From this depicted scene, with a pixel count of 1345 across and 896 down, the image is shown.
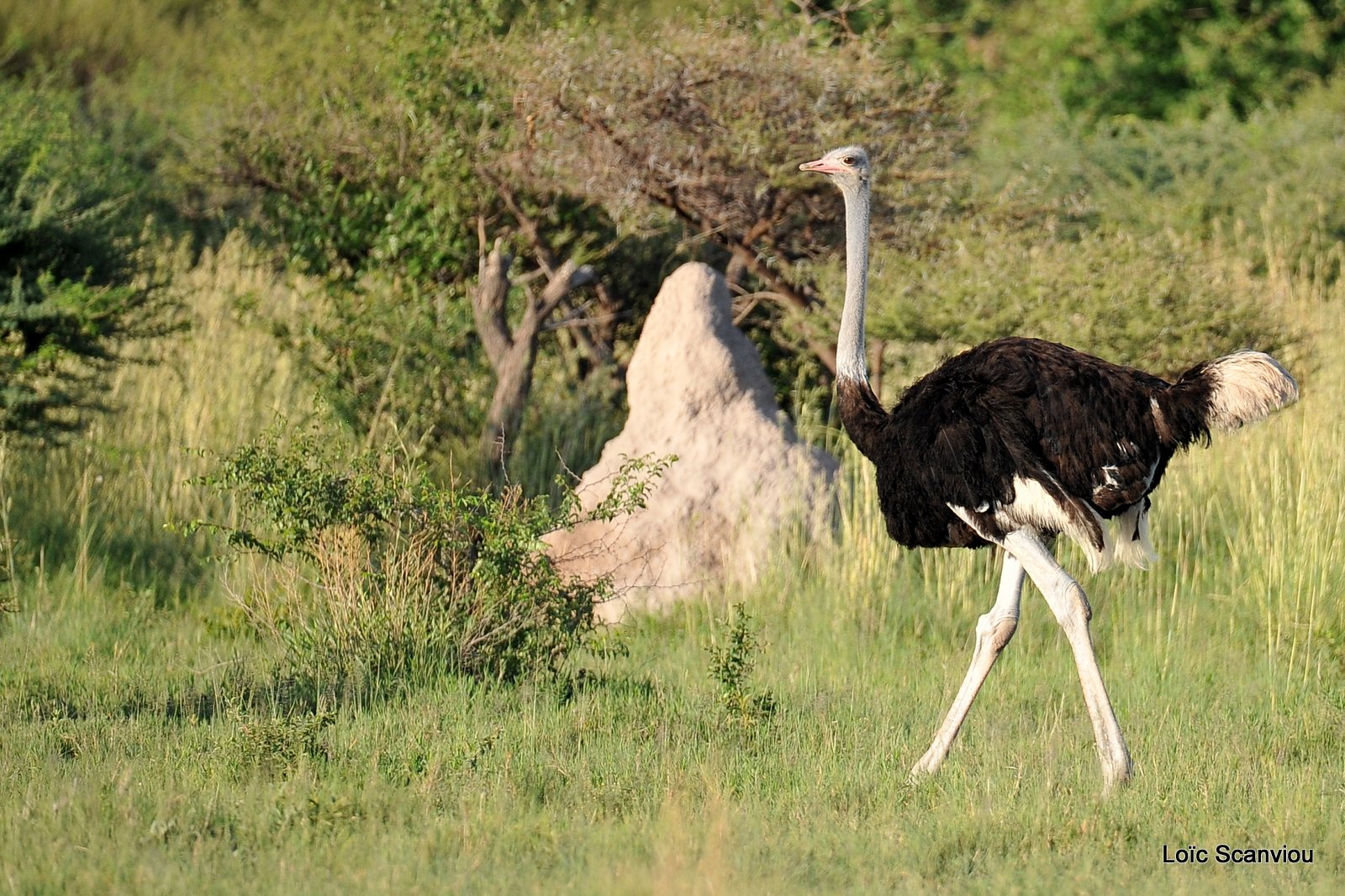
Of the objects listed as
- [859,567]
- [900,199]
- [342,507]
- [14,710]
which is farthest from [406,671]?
[900,199]

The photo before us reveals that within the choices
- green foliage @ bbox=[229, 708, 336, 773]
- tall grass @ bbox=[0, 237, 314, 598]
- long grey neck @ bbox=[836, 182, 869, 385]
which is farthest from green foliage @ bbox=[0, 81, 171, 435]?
long grey neck @ bbox=[836, 182, 869, 385]

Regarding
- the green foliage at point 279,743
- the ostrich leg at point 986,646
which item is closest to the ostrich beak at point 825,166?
the ostrich leg at point 986,646

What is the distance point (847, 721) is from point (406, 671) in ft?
5.40

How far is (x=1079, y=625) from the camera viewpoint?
5.29 meters

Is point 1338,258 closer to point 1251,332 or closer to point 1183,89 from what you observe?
point 1251,332

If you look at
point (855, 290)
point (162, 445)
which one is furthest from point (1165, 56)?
point (855, 290)

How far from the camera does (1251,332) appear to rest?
9195 mm

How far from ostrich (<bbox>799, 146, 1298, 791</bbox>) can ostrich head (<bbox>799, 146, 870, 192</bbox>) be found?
92 cm

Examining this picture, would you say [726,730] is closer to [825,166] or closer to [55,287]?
[825,166]

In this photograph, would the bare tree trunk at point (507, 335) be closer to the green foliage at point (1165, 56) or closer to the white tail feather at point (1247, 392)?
the white tail feather at point (1247, 392)

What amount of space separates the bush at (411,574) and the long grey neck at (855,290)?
42.8 inches

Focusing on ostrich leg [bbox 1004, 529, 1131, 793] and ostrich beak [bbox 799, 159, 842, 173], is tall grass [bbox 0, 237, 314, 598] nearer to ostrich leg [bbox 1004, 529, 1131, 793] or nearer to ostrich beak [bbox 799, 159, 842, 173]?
ostrich beak [bbox 799, 159, 842, 173]

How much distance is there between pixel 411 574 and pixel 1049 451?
2583 millimetres

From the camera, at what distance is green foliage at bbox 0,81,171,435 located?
857 cm
